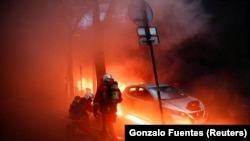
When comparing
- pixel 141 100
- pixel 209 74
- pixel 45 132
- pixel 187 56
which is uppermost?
pixel 187 56

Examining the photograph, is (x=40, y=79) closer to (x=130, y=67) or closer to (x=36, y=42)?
(x=36, y=42)

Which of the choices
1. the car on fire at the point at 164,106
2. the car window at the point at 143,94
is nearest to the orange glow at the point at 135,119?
the car on fire at the point at 164,106

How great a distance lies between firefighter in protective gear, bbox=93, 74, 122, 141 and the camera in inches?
300

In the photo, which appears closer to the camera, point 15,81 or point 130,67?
point 130,67

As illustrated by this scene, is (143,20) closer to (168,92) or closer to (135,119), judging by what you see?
(168,92)

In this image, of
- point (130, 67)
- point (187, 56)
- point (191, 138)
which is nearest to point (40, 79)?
point (130, 67)

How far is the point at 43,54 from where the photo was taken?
29891 mm

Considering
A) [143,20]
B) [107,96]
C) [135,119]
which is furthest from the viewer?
[135,119]

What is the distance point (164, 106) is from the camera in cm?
1005

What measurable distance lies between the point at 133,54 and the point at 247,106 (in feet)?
30.5

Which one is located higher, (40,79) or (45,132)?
(40,79)

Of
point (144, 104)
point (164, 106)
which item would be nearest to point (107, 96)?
point (164, 106)

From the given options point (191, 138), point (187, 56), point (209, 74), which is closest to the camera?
point (191, 138)

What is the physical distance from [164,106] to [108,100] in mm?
2907
